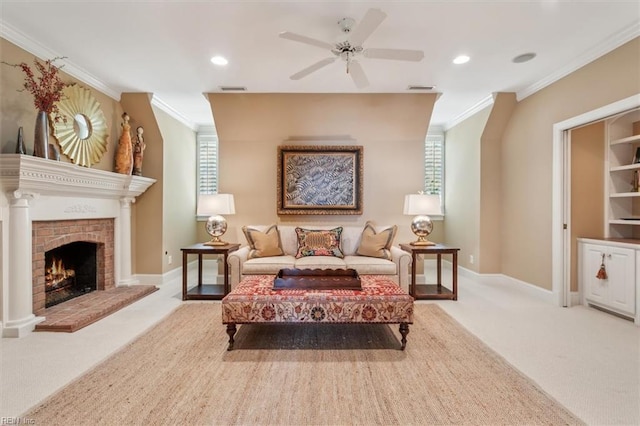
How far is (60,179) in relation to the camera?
3.17m

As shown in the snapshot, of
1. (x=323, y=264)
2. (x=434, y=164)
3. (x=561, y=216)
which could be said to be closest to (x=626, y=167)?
(x=561, y=216)

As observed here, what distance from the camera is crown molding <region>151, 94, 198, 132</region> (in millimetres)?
4527

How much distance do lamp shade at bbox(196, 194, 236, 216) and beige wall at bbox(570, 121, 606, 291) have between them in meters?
4.48

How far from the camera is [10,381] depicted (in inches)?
80.9

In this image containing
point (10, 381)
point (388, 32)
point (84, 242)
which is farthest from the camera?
point (84, 242)

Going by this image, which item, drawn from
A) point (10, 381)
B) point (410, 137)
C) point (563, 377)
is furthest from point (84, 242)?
point (563, 377)

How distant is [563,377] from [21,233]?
4661 mm

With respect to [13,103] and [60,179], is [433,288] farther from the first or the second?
[13,103]

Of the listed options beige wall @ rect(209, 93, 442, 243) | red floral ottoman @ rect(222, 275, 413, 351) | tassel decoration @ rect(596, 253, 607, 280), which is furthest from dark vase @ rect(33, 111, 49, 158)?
tassel decoration @ rect(596, 253, 607, 280)

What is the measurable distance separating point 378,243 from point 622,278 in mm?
2591

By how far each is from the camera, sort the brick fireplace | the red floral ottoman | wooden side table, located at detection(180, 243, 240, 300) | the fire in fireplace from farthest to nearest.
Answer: wooden side table, located at detection(180, 243, 240, 300)
the fire in fireplace
the brick fireplace
the red floral ottoman

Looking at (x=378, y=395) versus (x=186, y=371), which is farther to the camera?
(x=186, y=371)

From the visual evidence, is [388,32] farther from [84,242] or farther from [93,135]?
[84,242]

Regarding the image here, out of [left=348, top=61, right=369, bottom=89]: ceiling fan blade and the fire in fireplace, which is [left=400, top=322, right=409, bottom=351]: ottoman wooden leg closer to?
[left=348, top=61, right=369, bottom=89]: ceiling fan blade
